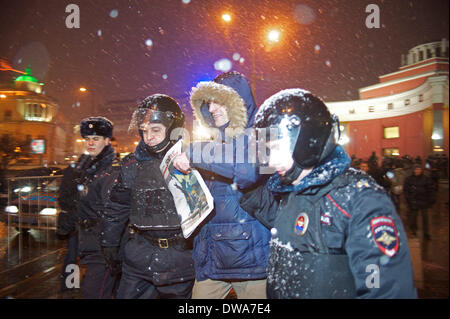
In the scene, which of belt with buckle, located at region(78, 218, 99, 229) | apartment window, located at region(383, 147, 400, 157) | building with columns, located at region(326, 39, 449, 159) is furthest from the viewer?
apartment window, located at region(383, 147, 400, 157)

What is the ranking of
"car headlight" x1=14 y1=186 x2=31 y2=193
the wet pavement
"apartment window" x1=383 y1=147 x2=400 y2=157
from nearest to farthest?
1. the wet pavement
2. "car headlight" x1=14 y1=186 x2=31 y2=193
3. "apartment window" x1=383 y1=147 x2=400 y2=157

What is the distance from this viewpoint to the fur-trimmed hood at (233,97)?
234 centimetres

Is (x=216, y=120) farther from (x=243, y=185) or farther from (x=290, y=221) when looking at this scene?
(x=290, y=221)

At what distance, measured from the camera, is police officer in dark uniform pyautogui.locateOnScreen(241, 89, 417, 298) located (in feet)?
4.09

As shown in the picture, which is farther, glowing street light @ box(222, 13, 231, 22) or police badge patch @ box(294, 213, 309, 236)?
glowing street light @ box(222, 13, 231, 22)

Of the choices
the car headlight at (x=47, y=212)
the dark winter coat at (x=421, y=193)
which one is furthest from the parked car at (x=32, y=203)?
the dark winter coat at (x=421, y=193)

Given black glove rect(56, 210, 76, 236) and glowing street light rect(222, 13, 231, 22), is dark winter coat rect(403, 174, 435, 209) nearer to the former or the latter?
glowing street light rect(222, 13, 231, 22)

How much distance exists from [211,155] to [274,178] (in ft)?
1.50

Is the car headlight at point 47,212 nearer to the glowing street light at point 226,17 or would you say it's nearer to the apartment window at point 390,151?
the glowing street light at point 226,17

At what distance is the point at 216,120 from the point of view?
2.50 m

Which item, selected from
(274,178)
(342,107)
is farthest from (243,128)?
(342,107)

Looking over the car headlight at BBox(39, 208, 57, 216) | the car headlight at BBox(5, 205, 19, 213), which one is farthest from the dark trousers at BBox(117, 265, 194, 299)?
the car headlight at BBox(39, 208, 57, 216)

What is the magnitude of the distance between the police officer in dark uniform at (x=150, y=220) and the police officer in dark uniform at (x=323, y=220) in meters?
1.16

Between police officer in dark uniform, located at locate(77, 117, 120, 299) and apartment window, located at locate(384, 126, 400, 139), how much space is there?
34.4m
